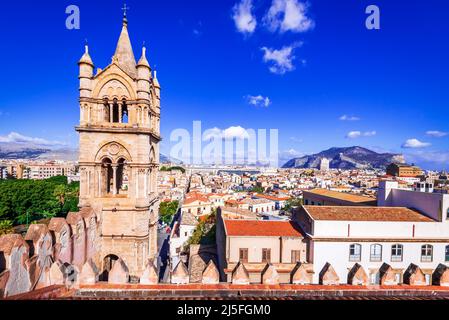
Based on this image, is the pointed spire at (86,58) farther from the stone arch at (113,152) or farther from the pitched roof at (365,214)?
the pitched roof at (365,214)

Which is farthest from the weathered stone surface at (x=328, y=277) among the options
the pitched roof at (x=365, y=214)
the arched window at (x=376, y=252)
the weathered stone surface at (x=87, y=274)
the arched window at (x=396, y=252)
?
the arched window at (x=396, y=252)

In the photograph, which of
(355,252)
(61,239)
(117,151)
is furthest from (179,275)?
(355,252)

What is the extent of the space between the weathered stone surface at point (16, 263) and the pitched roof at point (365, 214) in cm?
2045

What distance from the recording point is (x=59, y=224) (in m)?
9.05

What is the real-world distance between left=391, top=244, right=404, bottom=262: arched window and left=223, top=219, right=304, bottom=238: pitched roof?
784cm

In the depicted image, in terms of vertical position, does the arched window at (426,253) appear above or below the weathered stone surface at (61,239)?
below

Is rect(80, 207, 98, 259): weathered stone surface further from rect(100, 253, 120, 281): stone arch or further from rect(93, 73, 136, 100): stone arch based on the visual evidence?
rect(93, 73, 136, 100): stone arch

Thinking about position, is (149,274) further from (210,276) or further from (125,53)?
(125,53)

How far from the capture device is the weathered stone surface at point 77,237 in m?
9.97

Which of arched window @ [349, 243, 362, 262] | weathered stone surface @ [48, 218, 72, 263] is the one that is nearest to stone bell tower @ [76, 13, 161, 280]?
weathered stone surface @ [48, 218, 72, 263]

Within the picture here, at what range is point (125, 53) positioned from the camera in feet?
46.2

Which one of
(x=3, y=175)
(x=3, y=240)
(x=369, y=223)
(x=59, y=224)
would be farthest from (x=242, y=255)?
(x=3, y=175)
